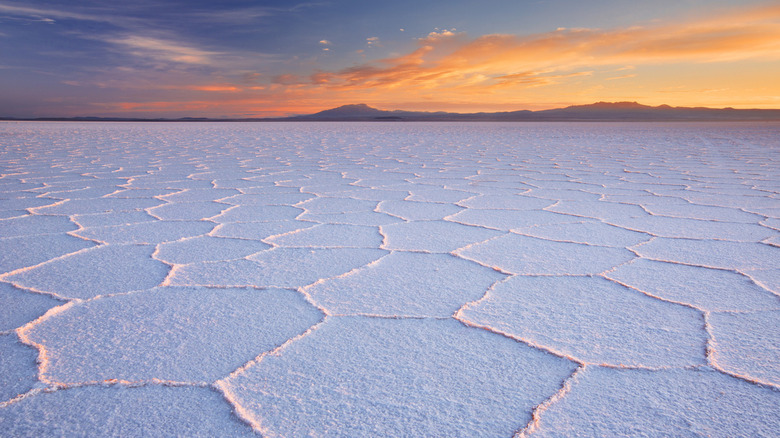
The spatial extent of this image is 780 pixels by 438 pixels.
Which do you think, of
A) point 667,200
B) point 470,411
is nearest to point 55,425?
point 470,411

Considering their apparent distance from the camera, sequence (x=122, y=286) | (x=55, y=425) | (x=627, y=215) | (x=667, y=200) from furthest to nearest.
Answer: (x=667, y=200) → (x=627, y=215) → (x=122, y=286) → (x=55, y=425)

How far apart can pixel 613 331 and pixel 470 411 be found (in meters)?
0.43

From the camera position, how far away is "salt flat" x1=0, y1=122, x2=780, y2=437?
2.49ft

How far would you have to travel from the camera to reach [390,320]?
1.08 metres

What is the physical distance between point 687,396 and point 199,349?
0.84 metres

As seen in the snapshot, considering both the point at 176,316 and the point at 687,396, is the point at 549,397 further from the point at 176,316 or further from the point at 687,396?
the point at 176,316

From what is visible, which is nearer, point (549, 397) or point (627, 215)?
point (549, 397)

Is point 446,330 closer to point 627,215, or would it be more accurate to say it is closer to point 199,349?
point 199,349

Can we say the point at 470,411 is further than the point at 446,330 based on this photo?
No

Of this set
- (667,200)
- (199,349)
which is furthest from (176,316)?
(667,200)

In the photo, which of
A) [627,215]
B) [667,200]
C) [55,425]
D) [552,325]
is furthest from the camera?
[667,200]

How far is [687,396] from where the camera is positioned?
0.80 m

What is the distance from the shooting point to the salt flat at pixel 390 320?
76 centimetres

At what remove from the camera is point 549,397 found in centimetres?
80
